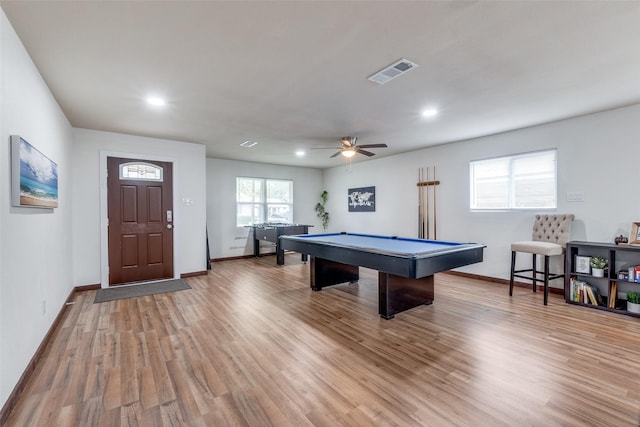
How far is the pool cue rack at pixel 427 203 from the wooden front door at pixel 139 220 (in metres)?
4.69

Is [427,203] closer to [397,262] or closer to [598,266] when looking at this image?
[598,266]

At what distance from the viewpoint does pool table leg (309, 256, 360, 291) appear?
4340 mm

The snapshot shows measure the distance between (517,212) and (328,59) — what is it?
3916 millimetres

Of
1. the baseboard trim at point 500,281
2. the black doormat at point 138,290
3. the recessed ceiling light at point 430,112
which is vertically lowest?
the black doormat at point 138,290

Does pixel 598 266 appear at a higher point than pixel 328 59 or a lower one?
lower

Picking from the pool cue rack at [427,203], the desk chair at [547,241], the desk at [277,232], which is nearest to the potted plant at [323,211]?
the desk at [277,232]

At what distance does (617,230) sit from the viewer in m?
3.64

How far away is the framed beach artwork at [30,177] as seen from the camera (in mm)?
1953

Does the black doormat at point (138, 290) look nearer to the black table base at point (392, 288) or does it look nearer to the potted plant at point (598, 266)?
the black table base at point (392, 288)

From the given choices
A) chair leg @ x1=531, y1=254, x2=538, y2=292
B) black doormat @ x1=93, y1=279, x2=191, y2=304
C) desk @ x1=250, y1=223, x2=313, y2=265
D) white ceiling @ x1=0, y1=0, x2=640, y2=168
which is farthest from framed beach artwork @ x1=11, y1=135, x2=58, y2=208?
chair leg @ x1=531, y1=254, x2=538, y2=292

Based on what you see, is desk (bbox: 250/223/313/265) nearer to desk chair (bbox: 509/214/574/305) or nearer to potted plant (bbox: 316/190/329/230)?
potted plant (bbox: 316/190/329/230)

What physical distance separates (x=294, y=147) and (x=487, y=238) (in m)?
3.78

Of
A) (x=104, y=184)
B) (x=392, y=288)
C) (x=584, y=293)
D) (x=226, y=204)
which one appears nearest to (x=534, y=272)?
(x=584, y=293)

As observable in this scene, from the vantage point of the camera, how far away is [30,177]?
223 centimetres
